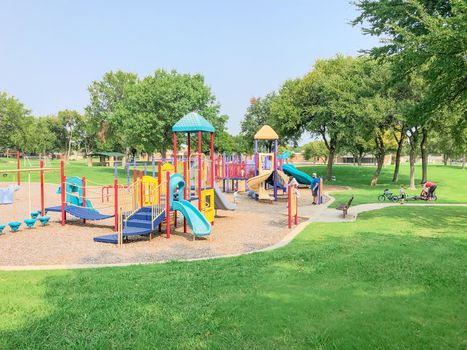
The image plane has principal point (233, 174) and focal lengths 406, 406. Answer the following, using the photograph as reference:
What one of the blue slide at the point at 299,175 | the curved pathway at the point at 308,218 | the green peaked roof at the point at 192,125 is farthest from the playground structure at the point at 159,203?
the blue slide at the point at 299,175

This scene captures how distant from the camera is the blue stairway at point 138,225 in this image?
12.2 m

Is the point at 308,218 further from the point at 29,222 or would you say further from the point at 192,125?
the point at 29,222

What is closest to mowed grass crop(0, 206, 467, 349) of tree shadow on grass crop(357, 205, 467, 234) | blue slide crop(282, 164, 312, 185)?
tree shadow on grass crop(357, 205, 467, 234)

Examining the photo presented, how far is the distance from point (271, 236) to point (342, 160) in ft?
337

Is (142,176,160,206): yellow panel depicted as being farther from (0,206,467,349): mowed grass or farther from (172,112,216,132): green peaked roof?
(0,206,467,349): mowed grass

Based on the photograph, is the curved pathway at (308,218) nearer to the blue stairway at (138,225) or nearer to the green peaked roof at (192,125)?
the blue stairway at (138,225)

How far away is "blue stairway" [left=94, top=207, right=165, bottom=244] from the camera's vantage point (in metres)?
12.2

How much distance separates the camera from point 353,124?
34.4m

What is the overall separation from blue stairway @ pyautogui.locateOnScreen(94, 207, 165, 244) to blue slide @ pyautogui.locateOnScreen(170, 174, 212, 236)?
62 cm

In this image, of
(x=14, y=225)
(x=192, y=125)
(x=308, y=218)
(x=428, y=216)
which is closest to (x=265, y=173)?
(x=308, y=218)

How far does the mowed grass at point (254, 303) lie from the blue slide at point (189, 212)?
310cm

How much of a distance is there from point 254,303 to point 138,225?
310 inches

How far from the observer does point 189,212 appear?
43.5 feet

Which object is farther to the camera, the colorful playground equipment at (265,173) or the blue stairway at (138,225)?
the colorful playground equipment at (265,173)
